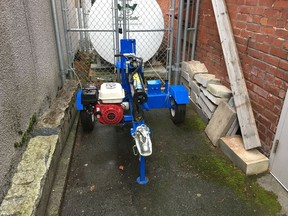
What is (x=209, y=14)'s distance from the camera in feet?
12.5

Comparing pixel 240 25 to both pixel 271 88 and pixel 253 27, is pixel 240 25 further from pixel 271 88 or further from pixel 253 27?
pixel 271 88

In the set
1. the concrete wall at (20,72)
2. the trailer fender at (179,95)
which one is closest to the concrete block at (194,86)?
the trailer fender at (179,95)

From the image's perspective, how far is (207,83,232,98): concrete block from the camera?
3.25m

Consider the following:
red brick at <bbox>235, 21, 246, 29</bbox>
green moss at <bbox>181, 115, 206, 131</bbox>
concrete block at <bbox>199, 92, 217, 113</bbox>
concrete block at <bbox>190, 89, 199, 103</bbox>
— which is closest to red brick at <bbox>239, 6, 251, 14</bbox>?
red brick at <bbox>235, 21, 246, 29</bbox>

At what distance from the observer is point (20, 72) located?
2.36 m

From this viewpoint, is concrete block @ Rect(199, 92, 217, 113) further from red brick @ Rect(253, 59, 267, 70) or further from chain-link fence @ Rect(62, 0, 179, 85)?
chain-link fence @ Rect(62, 0, 179, 85)

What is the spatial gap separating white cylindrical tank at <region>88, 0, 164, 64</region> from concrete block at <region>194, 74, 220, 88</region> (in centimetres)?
111

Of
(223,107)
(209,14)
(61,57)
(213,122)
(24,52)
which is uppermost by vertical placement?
(209,14)

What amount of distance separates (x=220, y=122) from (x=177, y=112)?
61 cm

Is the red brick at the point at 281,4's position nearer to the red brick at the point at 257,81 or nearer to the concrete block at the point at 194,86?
the red brick at the point at 257,81

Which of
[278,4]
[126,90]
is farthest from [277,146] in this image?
[126,90]

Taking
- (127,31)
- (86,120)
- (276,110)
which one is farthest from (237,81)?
(127,31)

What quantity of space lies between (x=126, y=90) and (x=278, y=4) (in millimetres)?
1982

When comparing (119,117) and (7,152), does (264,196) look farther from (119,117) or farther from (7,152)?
(7,152)
